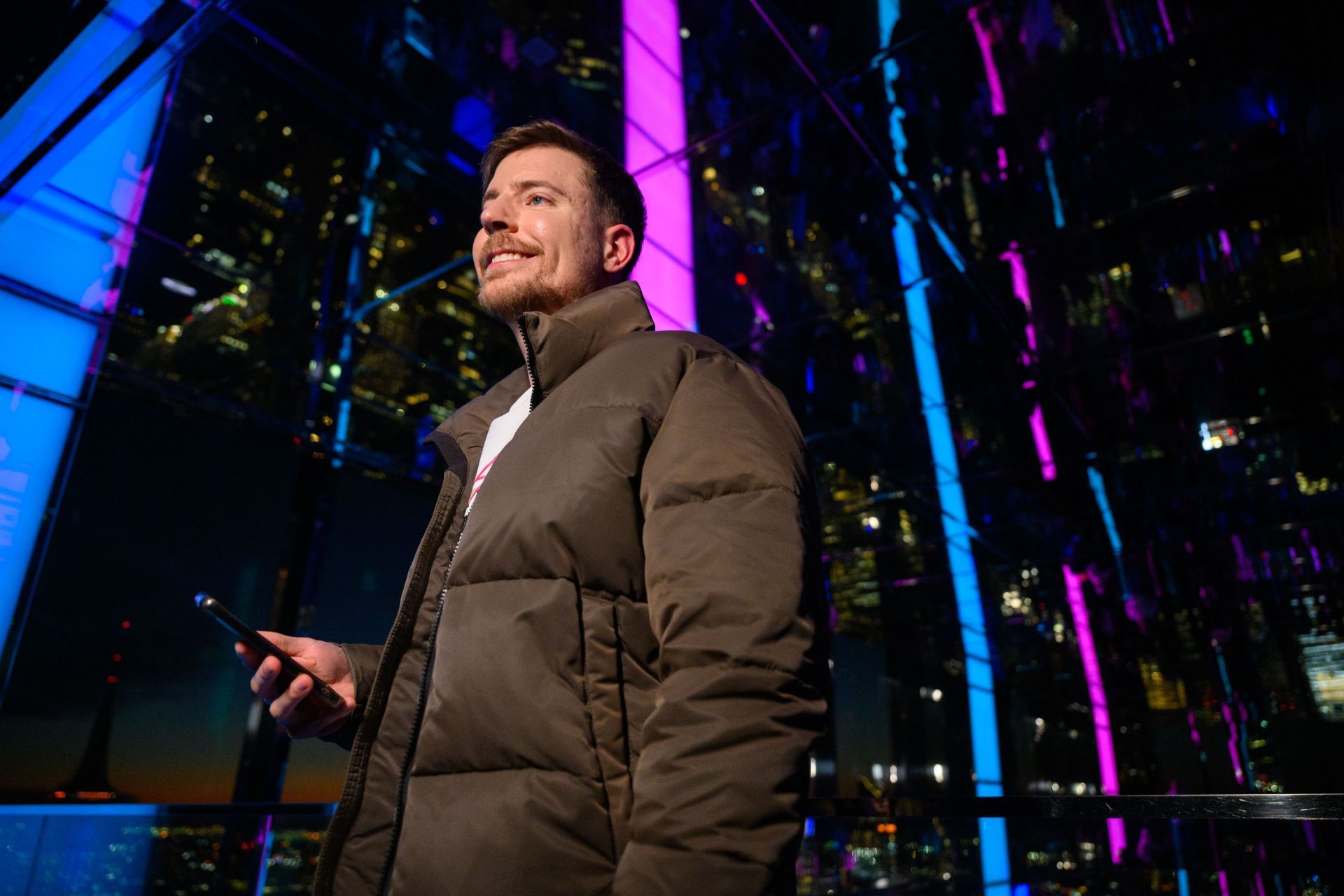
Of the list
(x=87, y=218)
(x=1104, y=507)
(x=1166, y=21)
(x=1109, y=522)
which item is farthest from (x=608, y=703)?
(x=1109, y=522)

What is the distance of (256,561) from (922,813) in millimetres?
7847

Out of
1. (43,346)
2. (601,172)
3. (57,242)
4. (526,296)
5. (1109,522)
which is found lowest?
(526,296)

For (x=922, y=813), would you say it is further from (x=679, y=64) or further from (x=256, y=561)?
(x=256, y=561)

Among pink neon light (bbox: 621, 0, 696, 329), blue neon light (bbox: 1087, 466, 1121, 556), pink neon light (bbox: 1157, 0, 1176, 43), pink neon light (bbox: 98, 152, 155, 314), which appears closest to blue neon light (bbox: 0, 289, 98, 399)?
pink neon light (bbox: 98, 152, 155, 314)

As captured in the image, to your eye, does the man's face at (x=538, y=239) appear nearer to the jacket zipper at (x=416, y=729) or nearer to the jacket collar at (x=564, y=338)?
the jacket collar at (x=564, y=338)

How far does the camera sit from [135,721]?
24.1 feet

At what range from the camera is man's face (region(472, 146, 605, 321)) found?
68.2 inches

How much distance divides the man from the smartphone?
0.07 ft

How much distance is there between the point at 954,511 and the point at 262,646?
9675mm

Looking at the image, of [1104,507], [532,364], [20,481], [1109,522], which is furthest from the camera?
[1109,522]

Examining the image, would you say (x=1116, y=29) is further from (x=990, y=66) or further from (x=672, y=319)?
(x=672, y=319)

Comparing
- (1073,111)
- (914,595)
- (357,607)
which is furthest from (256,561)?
(914,595)

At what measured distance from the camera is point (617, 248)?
192 centimetres

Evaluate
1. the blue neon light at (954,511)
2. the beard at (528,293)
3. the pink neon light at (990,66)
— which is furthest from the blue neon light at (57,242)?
the pink neon light at (990,66)
